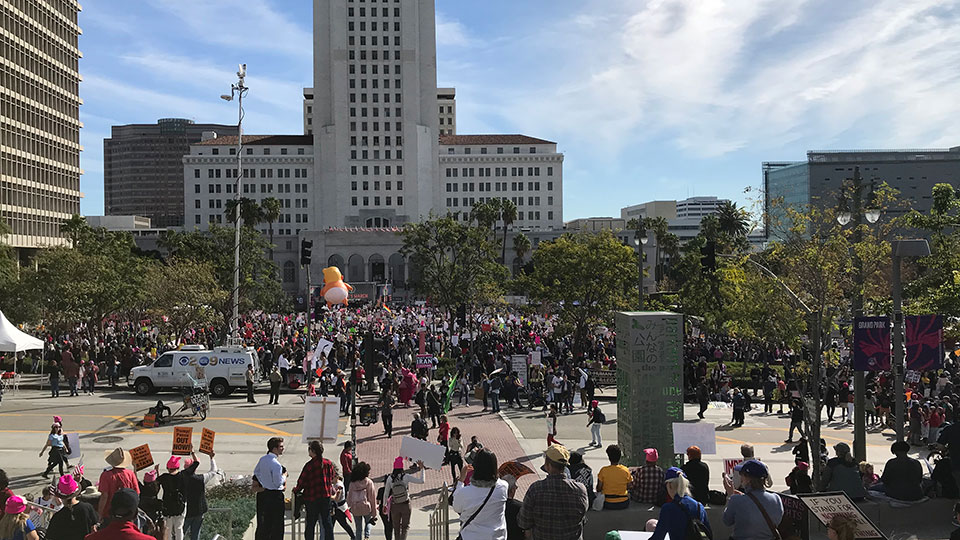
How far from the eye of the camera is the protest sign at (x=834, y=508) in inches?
333

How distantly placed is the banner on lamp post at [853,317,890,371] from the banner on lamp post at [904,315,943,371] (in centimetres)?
239

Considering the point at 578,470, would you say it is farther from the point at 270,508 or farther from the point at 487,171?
the point at 487,171

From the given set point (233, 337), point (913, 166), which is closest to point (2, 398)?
point (233, 337)

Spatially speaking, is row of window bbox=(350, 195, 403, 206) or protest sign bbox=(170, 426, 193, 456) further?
row of window bbox=(350, 195, 403, 206)

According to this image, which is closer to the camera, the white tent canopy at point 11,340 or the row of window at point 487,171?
the white tent canopy at point 11,340

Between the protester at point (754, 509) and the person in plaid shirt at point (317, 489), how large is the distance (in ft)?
17.5

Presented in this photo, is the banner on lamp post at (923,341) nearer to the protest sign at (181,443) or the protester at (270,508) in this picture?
the protester at (270,508)

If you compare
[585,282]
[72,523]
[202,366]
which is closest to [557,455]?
[72,523]

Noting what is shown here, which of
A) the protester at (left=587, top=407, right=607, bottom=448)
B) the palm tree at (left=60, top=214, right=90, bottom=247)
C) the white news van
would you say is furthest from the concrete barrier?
the palm tree at (left=60, top=214, right=90, bottom=247)

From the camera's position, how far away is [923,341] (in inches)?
732

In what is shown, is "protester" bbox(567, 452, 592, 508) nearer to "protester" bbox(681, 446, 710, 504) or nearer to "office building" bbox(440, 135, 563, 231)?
"protester" bbox(681, 446, 710, 504)

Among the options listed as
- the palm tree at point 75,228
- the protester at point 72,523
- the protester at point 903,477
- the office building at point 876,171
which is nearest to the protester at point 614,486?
the protester at point 903,477

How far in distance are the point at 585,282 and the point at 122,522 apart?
3753 centimetres

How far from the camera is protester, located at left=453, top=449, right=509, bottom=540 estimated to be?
308 inches
